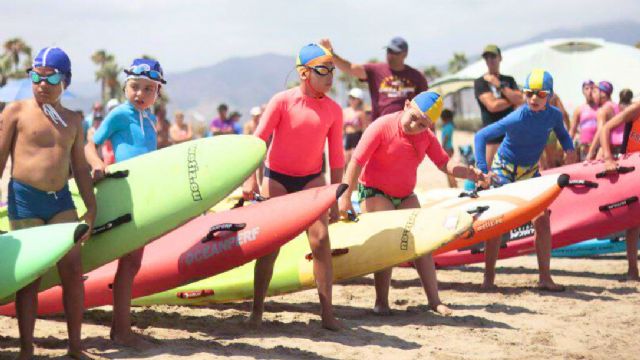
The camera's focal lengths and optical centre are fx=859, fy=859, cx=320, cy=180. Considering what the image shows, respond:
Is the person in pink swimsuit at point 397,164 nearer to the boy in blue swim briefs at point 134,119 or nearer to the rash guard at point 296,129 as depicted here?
the rash guard at point 296,129

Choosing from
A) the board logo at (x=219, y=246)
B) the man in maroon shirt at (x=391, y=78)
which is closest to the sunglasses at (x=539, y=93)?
the man in maroon shirt at (x=391, y=78)

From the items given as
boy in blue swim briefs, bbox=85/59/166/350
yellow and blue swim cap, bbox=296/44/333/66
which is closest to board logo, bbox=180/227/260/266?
boy in blue swim briefs, bbox=85/59/166/350

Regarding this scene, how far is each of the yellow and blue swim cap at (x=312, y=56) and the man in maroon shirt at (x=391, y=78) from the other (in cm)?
179

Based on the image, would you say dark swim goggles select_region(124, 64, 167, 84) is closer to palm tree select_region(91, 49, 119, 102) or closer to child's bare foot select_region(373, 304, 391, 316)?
child's bare foot select_region(373, 304, 391, 316)

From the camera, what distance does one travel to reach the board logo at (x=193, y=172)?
17.3 feet

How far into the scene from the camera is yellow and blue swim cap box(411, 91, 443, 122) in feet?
19.7

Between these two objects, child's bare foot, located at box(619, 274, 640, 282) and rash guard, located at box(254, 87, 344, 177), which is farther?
child's bare foot, located at box(619, 274, 640, 282)

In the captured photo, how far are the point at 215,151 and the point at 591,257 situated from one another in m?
5.45

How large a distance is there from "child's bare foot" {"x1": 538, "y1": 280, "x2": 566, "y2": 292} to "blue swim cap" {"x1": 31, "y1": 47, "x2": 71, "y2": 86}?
14.8 ft

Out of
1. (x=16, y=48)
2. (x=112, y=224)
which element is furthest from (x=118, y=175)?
(x=16, y=48)

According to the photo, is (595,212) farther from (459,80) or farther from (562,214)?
(459,80)

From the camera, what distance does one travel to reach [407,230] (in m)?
6.05

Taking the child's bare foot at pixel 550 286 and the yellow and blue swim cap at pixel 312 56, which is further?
the child's bare foot at pixel 550 286

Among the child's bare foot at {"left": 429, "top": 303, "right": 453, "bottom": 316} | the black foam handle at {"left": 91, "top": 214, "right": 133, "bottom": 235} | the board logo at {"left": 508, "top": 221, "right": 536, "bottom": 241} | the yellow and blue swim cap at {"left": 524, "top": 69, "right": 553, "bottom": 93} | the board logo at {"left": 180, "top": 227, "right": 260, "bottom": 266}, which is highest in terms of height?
the yellow and blue swim cap at {"left": 524, "top": 69, "right": 553, "bottom": 93}
